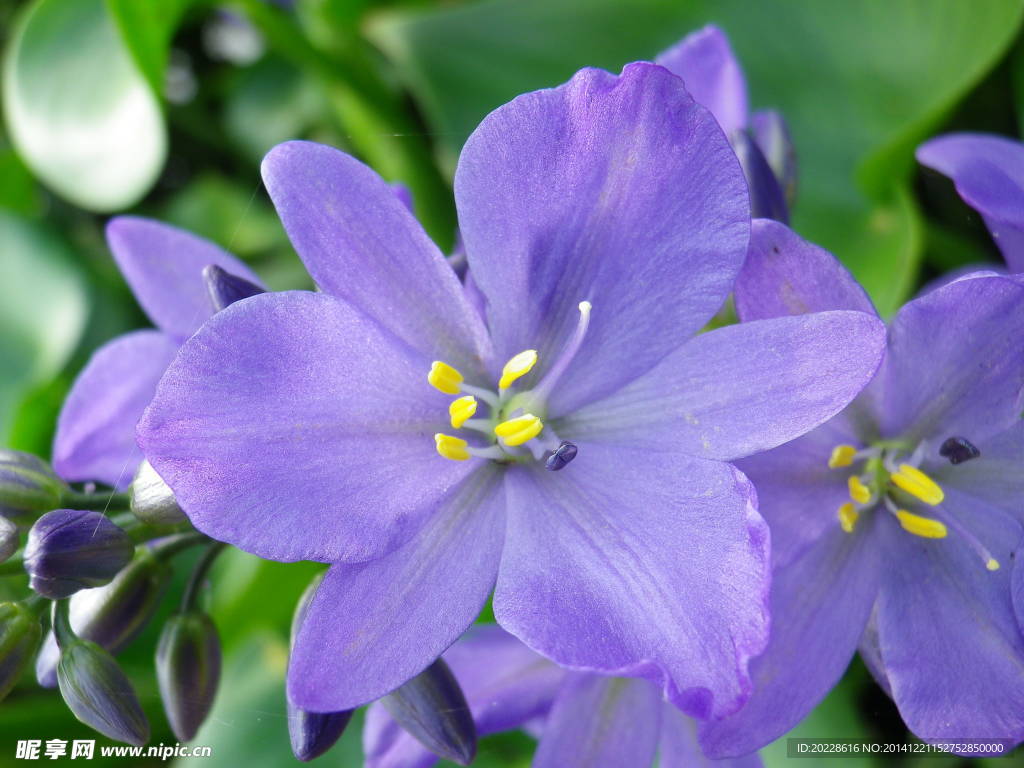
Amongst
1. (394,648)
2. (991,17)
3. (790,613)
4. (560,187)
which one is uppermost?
(560,187)

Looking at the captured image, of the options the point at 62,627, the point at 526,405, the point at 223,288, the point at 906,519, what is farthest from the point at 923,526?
the point at 62,627

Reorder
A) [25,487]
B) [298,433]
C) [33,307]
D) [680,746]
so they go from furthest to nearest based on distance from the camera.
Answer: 1. [33,307]
2. [680,746]
3. [25,487]
4. [298,433]

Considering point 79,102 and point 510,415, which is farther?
point 79,102

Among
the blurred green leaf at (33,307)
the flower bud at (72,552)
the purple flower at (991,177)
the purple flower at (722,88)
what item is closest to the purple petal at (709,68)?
the purple flower at (722,88)

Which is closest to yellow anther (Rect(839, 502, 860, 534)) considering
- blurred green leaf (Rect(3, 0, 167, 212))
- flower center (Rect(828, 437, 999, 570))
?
flower center (Rect(828, 437, 999, 570))

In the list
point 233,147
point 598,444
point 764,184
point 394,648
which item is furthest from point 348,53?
point 394,648

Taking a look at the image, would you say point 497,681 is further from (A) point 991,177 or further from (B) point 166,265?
(A) point 991,177

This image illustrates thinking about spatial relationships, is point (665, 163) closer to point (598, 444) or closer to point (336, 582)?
point (598, 444)
